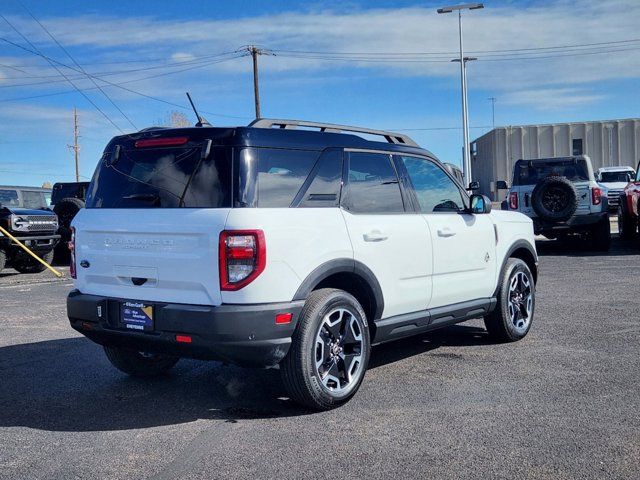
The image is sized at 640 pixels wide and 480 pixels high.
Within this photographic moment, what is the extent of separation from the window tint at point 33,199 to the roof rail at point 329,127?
15319 millimetres

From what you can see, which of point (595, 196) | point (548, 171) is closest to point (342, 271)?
point (595, 196)

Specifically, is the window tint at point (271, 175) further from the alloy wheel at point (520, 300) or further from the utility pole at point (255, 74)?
the utility pole at point (255, 74)

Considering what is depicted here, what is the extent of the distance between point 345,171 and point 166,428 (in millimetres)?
2134

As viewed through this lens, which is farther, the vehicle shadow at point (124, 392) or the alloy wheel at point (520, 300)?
the alloy wheel at point (520, 300)

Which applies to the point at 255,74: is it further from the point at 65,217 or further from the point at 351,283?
the point at 351,283

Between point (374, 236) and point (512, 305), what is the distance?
2.31m

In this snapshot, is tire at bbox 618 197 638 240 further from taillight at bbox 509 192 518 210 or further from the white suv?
the white suv

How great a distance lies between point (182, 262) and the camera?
4.38 meters

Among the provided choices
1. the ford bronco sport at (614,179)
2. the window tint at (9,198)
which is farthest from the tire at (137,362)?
the ford bronco sport at (614,179)

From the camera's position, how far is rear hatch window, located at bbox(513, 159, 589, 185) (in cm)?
1520

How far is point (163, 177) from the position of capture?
4.71m

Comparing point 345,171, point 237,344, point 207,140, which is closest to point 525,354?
point 345,171

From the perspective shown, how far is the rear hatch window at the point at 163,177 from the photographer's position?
446cm

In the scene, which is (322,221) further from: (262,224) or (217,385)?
(217,385)
